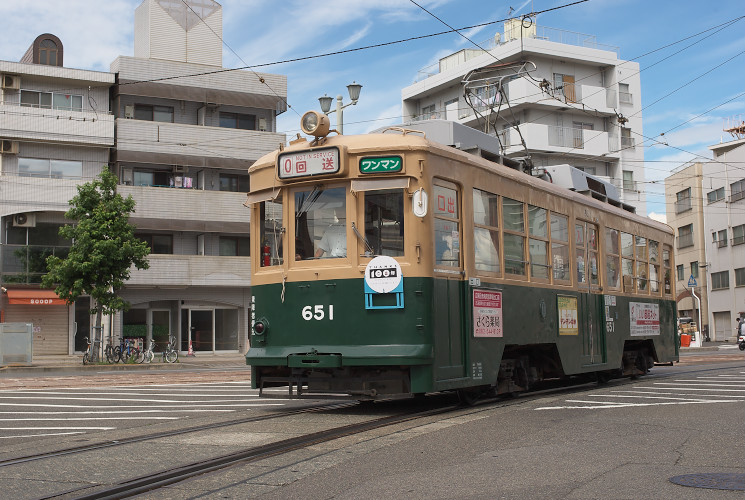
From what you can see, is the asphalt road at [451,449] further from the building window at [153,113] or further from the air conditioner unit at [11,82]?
the building window at [153,113]

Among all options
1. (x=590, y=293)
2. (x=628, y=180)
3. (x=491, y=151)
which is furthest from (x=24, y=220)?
(x=628, y=180)

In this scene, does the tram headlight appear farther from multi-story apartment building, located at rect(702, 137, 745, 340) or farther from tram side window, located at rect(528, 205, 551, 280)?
multi-story apartment building, located at rect(702, 137, 745, 340)

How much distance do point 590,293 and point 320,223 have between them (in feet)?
17.2

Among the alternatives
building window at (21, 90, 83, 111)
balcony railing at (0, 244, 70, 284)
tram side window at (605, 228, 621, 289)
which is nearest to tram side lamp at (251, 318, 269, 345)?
tram side window at (605, 228, 621, 289)

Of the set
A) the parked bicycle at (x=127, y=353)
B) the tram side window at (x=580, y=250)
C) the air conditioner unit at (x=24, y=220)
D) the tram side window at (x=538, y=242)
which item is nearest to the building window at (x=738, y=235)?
the parked bicycle at (x=127, y=353)

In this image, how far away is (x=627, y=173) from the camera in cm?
5041

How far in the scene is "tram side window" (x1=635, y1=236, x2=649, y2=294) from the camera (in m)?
15.4

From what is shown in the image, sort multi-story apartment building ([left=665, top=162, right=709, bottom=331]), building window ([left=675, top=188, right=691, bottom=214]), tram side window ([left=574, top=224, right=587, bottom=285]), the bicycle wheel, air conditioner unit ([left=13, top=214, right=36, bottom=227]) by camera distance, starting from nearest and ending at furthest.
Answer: tram side window ([left=574, top=224, right=587, bottom=285])
the bicycle wheel
air conditioner unit ([left=13, top=214, right=36, bottom=227])
multi-story apartment building ([left=665, top=162, right=709, bottom=331])
building window ([left=675, top=188, right=691, bottom=214])

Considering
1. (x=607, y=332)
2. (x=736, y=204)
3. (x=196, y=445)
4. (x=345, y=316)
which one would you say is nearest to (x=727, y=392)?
(x=607, y=332)

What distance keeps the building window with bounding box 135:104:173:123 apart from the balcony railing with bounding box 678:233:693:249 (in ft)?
133

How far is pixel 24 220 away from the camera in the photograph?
34.3 meters

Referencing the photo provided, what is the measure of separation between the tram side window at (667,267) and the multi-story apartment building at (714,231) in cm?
3444

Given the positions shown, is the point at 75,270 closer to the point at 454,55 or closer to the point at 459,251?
the point at 459,251

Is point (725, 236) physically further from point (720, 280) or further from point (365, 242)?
point (365, 242)
